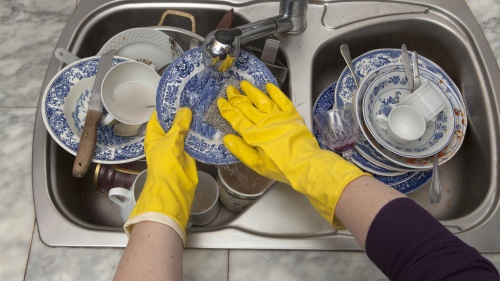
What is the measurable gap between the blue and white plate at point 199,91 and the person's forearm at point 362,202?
203 millimetres

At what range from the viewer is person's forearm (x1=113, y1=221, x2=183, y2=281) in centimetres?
49

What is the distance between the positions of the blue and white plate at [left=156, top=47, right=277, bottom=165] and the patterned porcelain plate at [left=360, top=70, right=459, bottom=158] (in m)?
0.19

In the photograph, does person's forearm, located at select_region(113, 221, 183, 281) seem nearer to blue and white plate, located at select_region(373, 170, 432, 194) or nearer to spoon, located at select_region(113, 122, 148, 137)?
spoon, located at select_region(113, 122, 148, 137)

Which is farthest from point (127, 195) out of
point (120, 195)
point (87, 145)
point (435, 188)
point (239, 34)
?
point (435, 188)

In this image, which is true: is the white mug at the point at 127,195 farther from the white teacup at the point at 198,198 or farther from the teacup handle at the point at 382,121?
the teacup handle at the point at 382,121

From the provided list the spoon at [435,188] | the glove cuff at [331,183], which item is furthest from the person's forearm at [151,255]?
the spoon at [435,188]

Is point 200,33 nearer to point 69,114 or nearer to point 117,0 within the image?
point 117,0

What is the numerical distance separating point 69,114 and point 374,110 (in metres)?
0.57

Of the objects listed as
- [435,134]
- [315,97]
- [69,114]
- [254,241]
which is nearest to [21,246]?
[69,114]

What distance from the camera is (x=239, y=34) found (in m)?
0.60

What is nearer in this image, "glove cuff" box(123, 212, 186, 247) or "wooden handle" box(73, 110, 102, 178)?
"glove cuff" box(123, 212, 186, 247)

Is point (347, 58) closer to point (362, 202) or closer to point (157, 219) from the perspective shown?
point (362, 202)

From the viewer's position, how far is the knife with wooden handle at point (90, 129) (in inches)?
26.2

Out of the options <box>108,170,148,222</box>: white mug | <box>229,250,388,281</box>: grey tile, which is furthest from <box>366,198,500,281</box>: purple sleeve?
<box>108,170,148,222</box>: white mug
